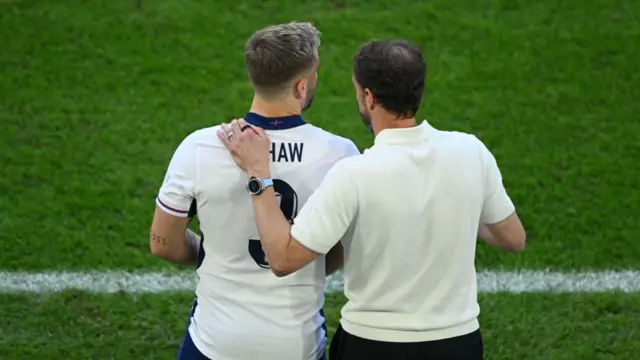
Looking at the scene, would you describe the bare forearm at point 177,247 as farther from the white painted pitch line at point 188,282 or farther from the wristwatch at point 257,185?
the white painted pitch line at point 188,282

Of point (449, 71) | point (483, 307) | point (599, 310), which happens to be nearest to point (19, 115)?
point (449, 71)

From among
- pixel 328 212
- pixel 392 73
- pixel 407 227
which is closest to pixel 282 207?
pixel 328 212

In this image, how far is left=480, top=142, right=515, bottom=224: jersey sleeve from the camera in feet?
7.14

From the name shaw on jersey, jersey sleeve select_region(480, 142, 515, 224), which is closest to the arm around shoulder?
jersey sleeve select_region(480, 142, 515, 224)

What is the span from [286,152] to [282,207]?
136 millimetres

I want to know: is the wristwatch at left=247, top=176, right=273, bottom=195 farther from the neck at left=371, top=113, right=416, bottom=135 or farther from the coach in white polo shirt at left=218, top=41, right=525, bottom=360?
the neck at left=371, top=113, right=416, bottom=135

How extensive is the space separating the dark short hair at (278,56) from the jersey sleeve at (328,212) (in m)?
0.27

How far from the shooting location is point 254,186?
6.93ft

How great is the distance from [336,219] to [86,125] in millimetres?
3272

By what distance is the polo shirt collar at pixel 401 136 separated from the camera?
210cm

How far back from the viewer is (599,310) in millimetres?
4023

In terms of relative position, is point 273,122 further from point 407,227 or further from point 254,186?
point 407,227

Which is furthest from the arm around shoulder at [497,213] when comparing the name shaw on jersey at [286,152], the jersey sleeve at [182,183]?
the jersey sleeve at [182,183]

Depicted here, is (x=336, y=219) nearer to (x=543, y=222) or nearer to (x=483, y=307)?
(x=483, y=307)
